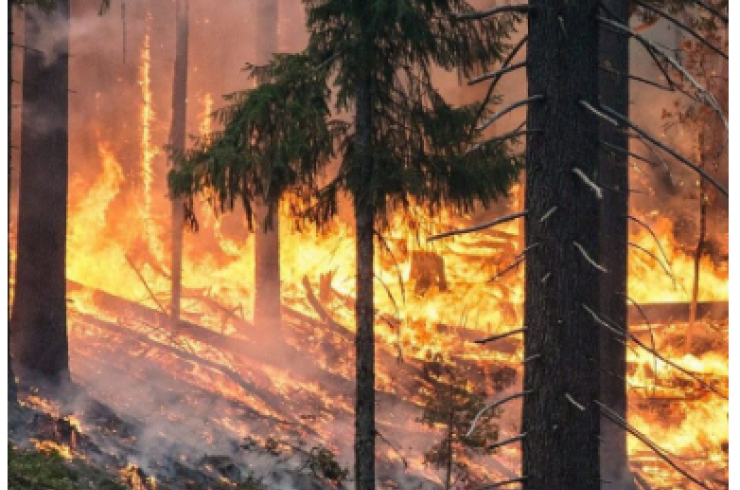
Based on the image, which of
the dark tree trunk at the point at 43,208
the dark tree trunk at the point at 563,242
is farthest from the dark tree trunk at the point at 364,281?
the dark tree trunk at the point at 43,208

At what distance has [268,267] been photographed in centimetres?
1691

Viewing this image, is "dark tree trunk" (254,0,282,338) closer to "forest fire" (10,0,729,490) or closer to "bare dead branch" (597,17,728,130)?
"forest fire" (10,0,729,490)

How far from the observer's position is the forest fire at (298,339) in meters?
12.1

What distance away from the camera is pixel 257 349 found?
647 inches

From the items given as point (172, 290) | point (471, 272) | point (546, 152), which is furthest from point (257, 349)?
point (546, 152)

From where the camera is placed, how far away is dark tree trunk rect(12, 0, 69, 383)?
12109mm

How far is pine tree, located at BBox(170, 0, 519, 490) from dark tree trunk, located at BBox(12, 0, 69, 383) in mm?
3812

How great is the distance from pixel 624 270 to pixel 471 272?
25.0 feet

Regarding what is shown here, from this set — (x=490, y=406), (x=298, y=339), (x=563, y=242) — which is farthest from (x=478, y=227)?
(x=298, y=339)

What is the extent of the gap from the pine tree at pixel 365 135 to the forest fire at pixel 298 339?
1.60 ft

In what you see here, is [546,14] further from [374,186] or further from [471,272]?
[471,272]

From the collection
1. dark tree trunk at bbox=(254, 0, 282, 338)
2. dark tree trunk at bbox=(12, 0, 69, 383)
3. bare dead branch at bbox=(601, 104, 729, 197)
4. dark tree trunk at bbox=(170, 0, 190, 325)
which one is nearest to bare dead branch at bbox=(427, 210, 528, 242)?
bare dead branch at bbox=(601, 104, 729, 197)

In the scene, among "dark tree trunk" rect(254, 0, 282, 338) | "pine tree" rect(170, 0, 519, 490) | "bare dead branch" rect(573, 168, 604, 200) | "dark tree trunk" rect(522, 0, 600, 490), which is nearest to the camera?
"bare dead branch" rect(573, 168, 604, 200)

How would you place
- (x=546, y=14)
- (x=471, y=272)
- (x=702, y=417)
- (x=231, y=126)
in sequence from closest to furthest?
(x=546, y=14)
(x=231, y=126)
(x=702, y=417)
(x=471, y=272)
